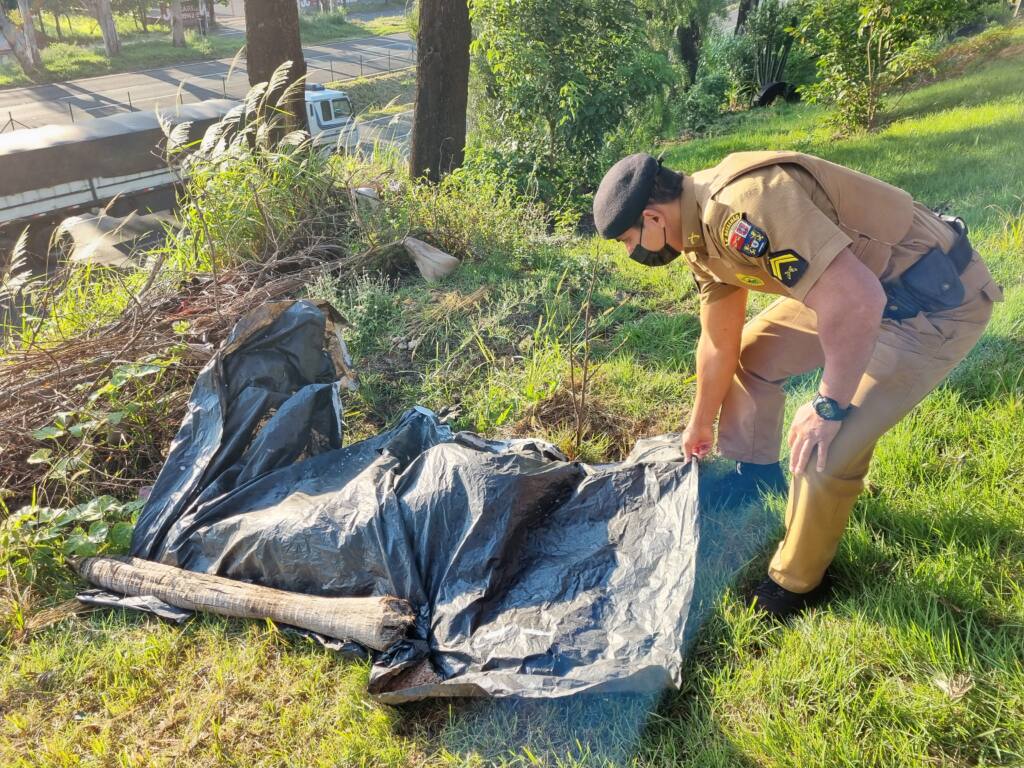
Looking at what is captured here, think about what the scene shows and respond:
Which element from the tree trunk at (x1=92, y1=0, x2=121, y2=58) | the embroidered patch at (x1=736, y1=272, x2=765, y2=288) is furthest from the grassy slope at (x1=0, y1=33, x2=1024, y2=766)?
the tree trunk at (x1=92, y1=0, x2=121, y2=58)

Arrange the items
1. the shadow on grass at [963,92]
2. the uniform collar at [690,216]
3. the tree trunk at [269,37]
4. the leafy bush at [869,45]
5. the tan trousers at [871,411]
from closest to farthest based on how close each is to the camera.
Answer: the tan trousers at [871,411] → the uniform collar at [690,216] → the tree trunk at [269,37] → the leafy bush at [869,45] → the shadow on grass at [963,92]

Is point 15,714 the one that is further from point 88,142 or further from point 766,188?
point 88,142

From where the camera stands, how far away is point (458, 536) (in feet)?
7.95

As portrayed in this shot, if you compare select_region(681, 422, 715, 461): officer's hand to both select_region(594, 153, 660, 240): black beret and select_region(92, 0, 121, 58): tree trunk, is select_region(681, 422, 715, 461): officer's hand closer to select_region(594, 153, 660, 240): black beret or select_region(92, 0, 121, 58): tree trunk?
select_region(594, 153, 660, 240): black beret

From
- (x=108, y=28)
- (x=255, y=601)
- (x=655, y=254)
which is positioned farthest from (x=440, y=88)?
(x=108, y=28)

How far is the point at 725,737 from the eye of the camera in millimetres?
1917

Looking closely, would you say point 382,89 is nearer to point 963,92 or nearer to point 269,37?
point 269,37

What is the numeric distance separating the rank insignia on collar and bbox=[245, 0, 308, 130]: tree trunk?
559 centimetres

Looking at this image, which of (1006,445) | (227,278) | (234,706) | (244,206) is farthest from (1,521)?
(1006,445)

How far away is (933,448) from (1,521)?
12.6ft

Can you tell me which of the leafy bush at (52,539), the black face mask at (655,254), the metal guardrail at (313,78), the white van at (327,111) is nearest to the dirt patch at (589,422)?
the black face mask at (655,254)

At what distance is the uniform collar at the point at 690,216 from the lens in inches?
84.7

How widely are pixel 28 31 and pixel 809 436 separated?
33.4 m

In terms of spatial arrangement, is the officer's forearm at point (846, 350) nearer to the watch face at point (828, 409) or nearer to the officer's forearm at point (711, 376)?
the watch face at point (828, 409)
